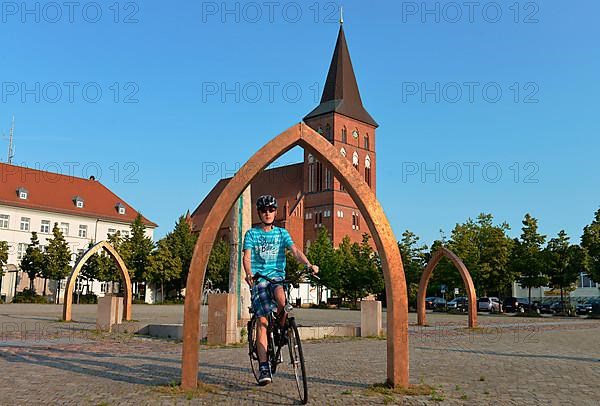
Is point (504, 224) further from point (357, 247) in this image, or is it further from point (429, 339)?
point (429, 339)

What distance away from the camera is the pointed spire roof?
84062 millimetres

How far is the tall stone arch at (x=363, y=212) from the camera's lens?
697 cm

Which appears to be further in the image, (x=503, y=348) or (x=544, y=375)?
(x=503, y=348)

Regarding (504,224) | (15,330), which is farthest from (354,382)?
(504,224)

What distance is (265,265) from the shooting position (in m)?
6.59

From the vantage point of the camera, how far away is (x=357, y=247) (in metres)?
57.3

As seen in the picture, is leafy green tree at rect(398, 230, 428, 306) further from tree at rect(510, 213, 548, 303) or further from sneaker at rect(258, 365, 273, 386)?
sneaker at rect(258, 365, 273, 386)

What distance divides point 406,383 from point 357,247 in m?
50.8

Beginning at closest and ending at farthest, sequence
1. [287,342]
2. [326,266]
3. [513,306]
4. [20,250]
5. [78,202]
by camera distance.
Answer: [287,342] → [513,306] → [326,266] → [20,250] → [78,202]

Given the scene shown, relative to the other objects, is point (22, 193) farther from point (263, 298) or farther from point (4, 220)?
point (263, 298)

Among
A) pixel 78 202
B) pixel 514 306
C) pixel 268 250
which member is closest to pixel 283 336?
pixel 268 250

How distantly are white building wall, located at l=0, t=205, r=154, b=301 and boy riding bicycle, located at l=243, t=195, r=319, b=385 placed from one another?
55.5 m

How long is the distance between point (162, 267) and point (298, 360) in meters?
52.6

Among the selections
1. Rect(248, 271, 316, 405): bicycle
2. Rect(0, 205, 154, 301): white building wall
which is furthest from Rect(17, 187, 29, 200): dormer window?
Rect(248, 271, 316, 405): bicycle
